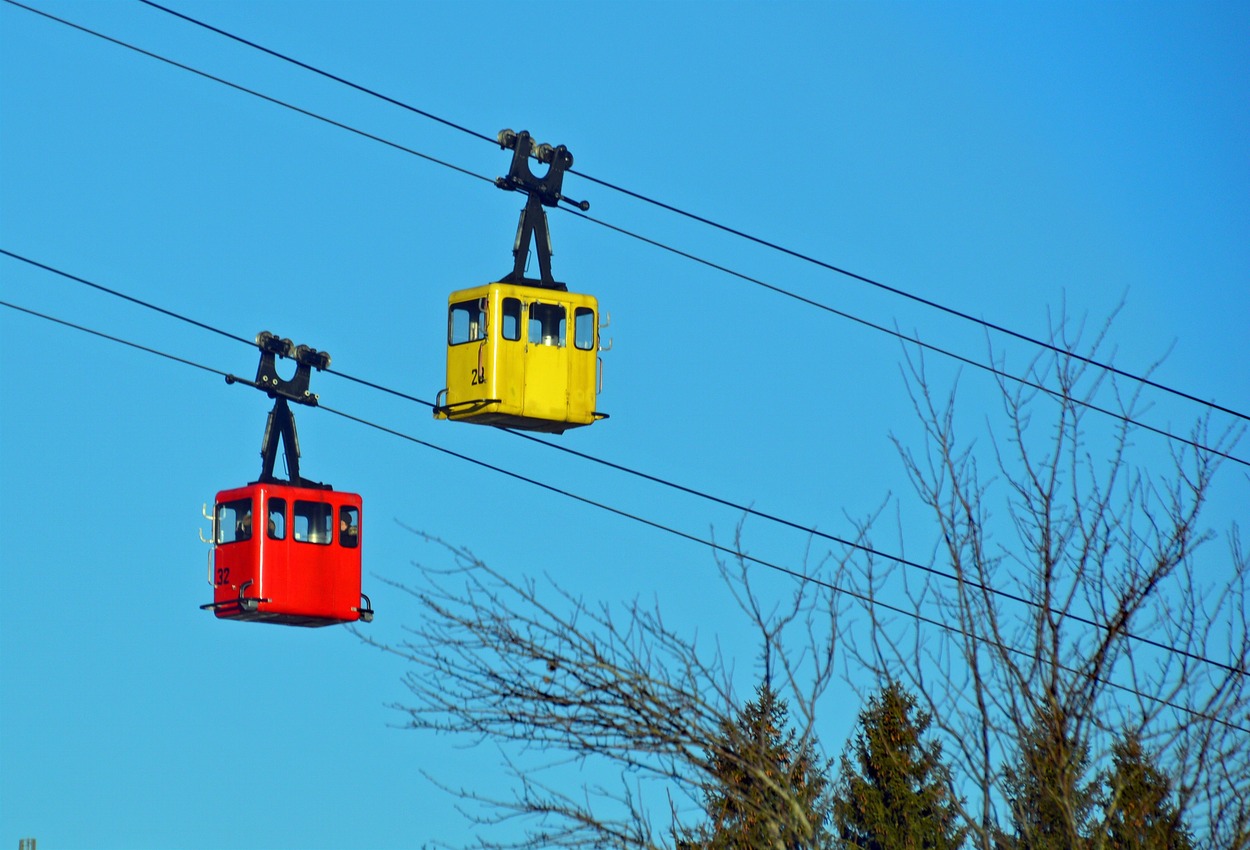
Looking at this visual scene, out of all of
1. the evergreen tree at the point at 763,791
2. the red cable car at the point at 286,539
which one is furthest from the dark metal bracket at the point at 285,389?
the evergreen tree at the point at 763,791

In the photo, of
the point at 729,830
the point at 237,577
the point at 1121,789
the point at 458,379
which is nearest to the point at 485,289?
the point at 458,379

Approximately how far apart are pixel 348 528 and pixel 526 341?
26.5 feet

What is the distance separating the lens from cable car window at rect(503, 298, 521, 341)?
2134 cm

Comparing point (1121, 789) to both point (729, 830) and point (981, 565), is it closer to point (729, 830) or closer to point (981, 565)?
point (981, 565)

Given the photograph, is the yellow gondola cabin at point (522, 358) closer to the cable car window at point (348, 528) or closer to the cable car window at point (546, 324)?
the cable car window at point (546, 324)

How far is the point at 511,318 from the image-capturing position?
21.4m

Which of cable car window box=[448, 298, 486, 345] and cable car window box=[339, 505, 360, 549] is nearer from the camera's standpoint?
cable car window box=[448, 298, 486, 345]

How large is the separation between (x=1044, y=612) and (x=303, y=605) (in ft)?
54.3

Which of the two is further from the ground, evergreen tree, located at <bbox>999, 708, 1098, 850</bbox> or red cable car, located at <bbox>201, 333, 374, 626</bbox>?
red cable car, located at <bbox>201, 333, 374, 626</bbox>

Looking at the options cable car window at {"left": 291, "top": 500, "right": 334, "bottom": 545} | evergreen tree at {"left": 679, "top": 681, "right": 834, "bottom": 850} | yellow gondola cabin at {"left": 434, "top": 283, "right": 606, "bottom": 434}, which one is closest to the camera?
evergreen tree at {"left": 679, "top": 681, "right": 834, "bottom": 850}

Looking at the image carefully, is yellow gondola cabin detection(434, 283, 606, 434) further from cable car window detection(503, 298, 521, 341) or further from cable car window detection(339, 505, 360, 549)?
cable car window detection(339, 505, 360, 549)

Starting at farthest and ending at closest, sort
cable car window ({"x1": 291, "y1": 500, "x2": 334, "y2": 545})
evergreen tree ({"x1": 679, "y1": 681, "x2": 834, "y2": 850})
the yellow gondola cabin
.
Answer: cable car window ({"x1": 291, "y1": 500, "x2": 334, "y2": 545})
the yellow gondola cabin
evergreen tree ({"x1": 679, "y1": 681, "x2": 834, "y2": 850})

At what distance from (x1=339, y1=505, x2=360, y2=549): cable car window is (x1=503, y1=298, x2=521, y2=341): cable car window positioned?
7.94m

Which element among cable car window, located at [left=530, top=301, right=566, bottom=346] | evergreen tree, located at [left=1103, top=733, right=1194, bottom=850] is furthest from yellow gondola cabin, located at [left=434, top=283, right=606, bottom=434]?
evergreen tree, located at [left=1103, top=733, right=1194, bottom=850]
